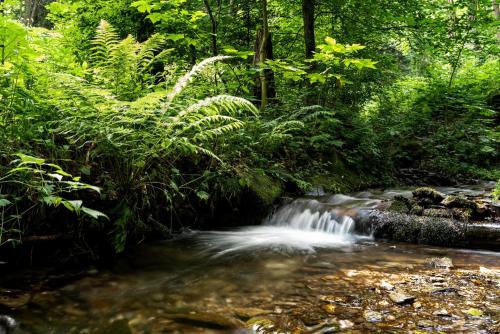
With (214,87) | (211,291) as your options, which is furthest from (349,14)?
(211,291)

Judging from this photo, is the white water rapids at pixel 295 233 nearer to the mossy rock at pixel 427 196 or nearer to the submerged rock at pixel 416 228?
the submerged rock at pixel 416 228

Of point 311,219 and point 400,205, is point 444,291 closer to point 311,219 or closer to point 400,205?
point 400,205

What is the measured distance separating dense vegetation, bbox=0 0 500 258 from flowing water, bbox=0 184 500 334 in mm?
571

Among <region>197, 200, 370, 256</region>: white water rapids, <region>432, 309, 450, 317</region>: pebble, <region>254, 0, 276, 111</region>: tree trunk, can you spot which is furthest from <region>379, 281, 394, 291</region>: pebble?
<region>254, 0, 276, 111</region>: tree trunk

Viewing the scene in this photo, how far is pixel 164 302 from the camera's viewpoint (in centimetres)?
298

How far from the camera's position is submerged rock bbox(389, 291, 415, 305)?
9.23 feet

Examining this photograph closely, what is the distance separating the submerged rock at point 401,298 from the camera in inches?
111

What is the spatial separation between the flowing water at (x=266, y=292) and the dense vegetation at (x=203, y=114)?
0.57 m

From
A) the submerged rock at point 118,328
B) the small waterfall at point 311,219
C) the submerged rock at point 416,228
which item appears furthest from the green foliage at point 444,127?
the submerged rock at point 118,328

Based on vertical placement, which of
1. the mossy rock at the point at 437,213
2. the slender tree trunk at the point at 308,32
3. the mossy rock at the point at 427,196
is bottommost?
the mossy rock at the point at 437,213

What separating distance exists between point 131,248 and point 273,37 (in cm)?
826

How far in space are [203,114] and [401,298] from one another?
3346mm

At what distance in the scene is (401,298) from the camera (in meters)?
2.86

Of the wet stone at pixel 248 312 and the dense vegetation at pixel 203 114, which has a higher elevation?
the dense vegetation at pixel 203 114
